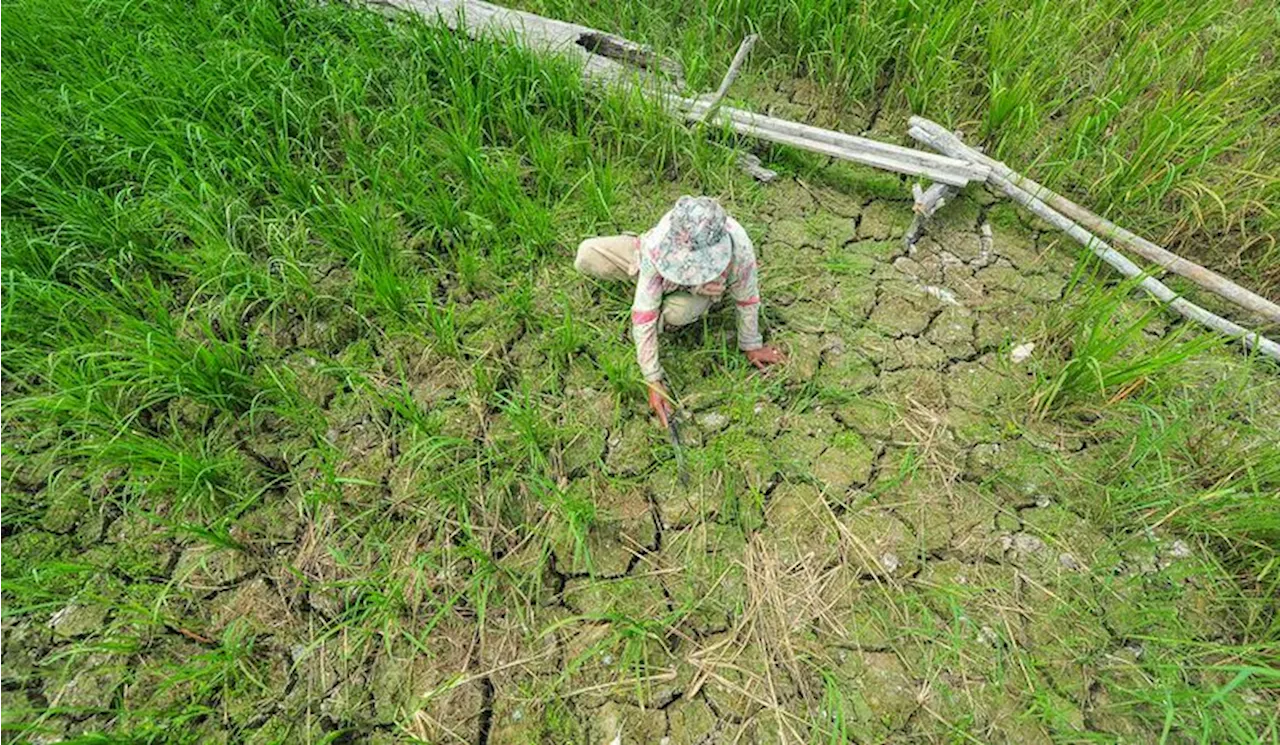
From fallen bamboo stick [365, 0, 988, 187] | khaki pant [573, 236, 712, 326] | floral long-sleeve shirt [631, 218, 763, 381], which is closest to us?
floral long-sleeve shirt [631, 218, 763, 381]

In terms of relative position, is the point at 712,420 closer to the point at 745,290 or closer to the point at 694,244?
the point at 745,290

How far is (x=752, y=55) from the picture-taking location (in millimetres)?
3188

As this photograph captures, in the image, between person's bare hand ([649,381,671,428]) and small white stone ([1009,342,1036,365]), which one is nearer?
person's bare hand ([649,381,671,428])

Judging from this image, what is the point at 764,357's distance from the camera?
7.80 ft

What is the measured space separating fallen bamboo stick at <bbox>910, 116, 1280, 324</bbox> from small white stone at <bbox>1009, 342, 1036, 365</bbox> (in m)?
0.52

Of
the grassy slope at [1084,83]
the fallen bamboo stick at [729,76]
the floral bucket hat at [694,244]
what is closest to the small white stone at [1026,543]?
the floral bucket hat at [694,244]

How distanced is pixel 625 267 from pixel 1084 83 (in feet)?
7.62

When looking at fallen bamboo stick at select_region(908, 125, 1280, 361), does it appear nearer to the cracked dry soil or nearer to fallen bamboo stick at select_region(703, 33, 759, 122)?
the cracked dry soil

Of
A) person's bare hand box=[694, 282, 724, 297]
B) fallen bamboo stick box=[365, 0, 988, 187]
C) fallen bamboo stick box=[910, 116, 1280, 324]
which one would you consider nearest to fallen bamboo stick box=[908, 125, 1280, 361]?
fallen bamboo stick box=[910, 116, 1280, 324]

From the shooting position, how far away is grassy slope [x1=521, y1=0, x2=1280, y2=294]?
254 cm

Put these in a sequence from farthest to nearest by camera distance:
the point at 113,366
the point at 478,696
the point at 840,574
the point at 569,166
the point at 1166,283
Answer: the point at 569,166
the point at 1166,283
the point at 113,366
the point at 840,574
the point at 478,696

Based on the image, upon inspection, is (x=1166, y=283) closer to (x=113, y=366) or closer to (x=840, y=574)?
(x=840, y=574)

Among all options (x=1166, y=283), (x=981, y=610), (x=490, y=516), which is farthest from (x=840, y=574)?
(x=1166, y=283)

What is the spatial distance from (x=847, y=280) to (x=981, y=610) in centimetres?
131
